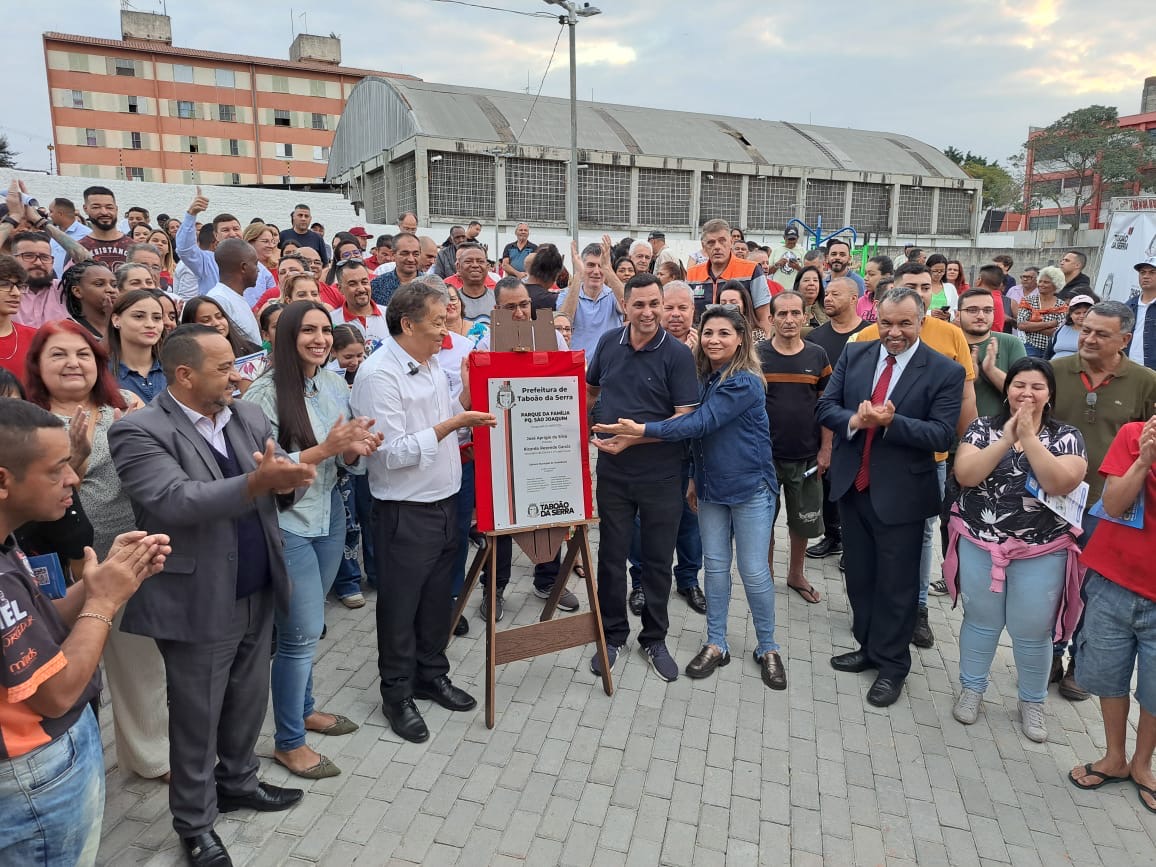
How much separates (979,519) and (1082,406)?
110 centimetres

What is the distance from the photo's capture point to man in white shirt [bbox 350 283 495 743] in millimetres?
3328

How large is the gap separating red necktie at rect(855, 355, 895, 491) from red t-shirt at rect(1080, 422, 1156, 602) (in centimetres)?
111

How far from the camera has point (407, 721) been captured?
3.58m

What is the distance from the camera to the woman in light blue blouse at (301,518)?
3.13 m

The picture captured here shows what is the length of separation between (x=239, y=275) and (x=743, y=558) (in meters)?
4.02

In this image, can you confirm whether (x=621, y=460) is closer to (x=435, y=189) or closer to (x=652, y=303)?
(x=652, y=303)

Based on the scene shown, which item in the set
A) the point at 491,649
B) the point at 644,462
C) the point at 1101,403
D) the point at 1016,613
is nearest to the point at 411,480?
the point at 491,649

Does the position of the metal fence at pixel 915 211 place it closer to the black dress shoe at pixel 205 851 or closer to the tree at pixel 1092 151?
the tree at pixel 1092 151

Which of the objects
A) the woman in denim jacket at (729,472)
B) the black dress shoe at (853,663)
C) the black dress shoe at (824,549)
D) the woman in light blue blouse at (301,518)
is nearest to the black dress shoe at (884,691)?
the black dress shoe at (853,663)

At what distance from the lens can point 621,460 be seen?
406 cm

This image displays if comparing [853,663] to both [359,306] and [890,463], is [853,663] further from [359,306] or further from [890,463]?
[359,306]

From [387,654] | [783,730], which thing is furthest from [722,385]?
[387,654]

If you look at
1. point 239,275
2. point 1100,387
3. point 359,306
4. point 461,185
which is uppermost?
point 461,185

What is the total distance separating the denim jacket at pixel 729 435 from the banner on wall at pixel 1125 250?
850 cm
